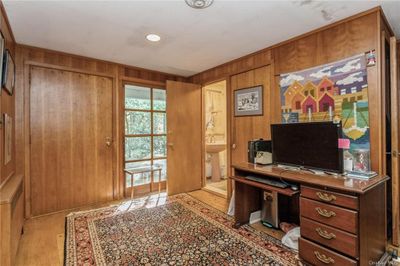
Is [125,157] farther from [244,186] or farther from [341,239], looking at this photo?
[341,239]

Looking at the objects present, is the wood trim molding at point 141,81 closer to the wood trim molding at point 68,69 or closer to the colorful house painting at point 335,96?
the wood trim molding at point 68,69

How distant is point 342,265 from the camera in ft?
5.29

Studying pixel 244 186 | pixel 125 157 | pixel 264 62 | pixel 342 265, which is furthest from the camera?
pixel 125 157

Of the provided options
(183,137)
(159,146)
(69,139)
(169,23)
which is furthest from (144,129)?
(169,23)

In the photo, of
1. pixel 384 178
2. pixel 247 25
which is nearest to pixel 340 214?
pixel 384 178

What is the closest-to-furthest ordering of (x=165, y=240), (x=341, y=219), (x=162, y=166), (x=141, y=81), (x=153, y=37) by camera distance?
(x=341, y=219)
(x=165, y=240)
(x=153, y=37)
(x=141, y=81)
(x=162, y=166)

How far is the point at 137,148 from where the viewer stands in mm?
3873

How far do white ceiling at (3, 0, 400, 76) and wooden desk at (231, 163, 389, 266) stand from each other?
1545mm

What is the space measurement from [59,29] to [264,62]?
98.3 inches

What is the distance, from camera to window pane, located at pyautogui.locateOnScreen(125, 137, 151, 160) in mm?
3773

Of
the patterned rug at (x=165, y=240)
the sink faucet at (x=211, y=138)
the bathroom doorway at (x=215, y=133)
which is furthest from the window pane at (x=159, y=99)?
the patterned rug at (x=165, y=240)

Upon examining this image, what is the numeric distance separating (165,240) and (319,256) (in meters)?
1.41

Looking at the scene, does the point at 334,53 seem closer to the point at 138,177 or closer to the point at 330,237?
the point at 330,237

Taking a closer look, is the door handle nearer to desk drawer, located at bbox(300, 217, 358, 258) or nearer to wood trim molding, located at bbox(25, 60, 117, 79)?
wood trim molding, located at bbox(25, 60, 117, 79)
